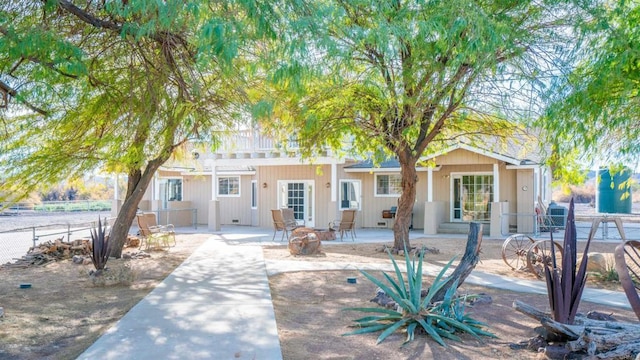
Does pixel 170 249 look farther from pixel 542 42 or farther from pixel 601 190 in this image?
pixel 601 190

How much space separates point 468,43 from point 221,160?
14.5 metres

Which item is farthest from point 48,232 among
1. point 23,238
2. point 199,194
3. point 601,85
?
point 601,85

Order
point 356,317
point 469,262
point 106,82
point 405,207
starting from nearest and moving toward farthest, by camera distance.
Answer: point 469,262
point 356,317
point 106,82
point 405,207

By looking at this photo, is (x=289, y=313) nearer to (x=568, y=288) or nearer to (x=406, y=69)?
(x=568, y=288)

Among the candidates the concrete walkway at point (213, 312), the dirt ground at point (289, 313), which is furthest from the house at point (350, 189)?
the dirt ground at point (289, 313)

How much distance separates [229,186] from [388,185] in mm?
7390

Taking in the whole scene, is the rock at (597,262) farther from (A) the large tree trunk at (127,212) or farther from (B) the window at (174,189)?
(B) the window at (174,189)

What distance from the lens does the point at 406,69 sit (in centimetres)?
896

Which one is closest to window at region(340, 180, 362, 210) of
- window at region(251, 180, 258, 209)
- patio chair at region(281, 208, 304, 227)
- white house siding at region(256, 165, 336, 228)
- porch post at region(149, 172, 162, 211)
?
white house siding at region(256, 165, 336, 228)

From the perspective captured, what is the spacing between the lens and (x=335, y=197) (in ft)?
63.1

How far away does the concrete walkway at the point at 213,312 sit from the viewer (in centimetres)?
469

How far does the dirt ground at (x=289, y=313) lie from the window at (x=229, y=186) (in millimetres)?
11852

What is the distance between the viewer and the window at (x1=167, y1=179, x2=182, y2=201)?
2352cm

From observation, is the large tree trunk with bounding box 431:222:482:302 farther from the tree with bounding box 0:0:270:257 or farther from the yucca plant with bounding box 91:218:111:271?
the yucca plant with bounding box 91:218:111:271
